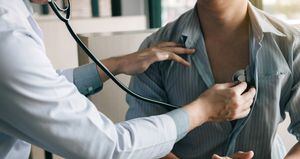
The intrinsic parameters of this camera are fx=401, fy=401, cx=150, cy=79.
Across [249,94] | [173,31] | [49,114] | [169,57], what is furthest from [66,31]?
[49,114]

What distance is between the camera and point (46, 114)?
80 centimetres

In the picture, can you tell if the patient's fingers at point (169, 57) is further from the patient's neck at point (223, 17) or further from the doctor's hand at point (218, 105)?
the doctor's hand at point (218, 105)

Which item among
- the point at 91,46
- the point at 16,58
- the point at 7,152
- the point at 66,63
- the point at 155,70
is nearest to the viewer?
the point at 16,58

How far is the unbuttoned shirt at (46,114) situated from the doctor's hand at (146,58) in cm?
34

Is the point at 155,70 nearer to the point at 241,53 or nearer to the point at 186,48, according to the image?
the point at 186,48

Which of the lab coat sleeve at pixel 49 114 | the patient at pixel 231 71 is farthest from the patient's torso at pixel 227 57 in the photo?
the lab coat sleeve at pixel 49 114

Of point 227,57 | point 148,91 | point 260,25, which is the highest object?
point 260,25

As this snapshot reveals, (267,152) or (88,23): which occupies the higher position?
(88,23)

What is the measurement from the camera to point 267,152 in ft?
4.04

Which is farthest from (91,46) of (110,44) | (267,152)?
(267,152)

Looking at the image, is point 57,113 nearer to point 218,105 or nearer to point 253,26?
point 218,105

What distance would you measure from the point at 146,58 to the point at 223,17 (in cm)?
27

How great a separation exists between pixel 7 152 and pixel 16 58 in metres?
0.31

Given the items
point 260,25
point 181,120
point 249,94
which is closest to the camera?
point 181,120
